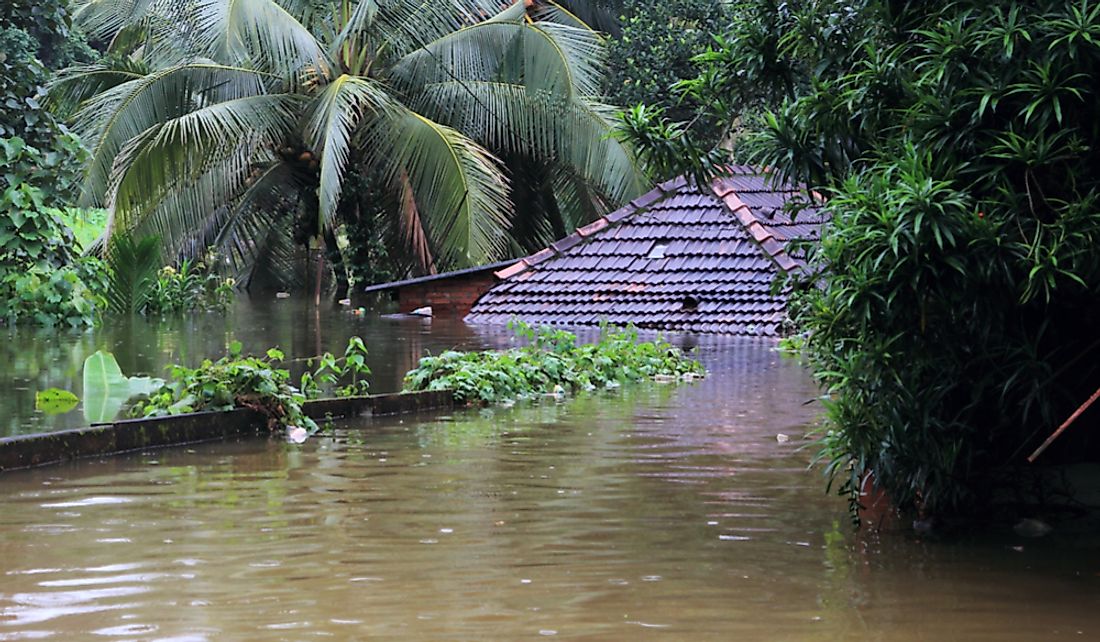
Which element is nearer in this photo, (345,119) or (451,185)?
(451,185)

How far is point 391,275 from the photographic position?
2742cm

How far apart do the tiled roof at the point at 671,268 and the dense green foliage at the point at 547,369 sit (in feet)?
13.4

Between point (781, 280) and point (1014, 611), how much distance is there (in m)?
2.24

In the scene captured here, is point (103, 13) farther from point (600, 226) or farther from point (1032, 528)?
point (1032, 528)

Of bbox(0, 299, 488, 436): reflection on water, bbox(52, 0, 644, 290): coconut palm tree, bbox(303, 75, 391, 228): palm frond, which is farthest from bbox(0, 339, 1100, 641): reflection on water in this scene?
bbox(52, 0, 644, 290): coconut palm tree

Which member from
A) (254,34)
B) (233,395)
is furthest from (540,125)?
(233,395)

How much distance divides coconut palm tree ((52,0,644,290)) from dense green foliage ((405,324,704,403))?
27.9 ft

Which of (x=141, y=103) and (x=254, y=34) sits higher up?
(x=254, y=34)

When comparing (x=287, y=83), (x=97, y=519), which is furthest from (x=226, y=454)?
(x=287, y=83)

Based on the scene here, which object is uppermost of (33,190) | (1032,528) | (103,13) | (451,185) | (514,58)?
(103,13)

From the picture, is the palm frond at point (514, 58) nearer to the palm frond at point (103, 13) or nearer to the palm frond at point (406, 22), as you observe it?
the palm frond at point (406, 22)

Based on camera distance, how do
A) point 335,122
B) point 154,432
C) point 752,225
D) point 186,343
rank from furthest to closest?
point 335,122
point 752,225
point 186,343
point 154,432

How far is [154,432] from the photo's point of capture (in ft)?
26.6

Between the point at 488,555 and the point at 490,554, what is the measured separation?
0.7 inches
